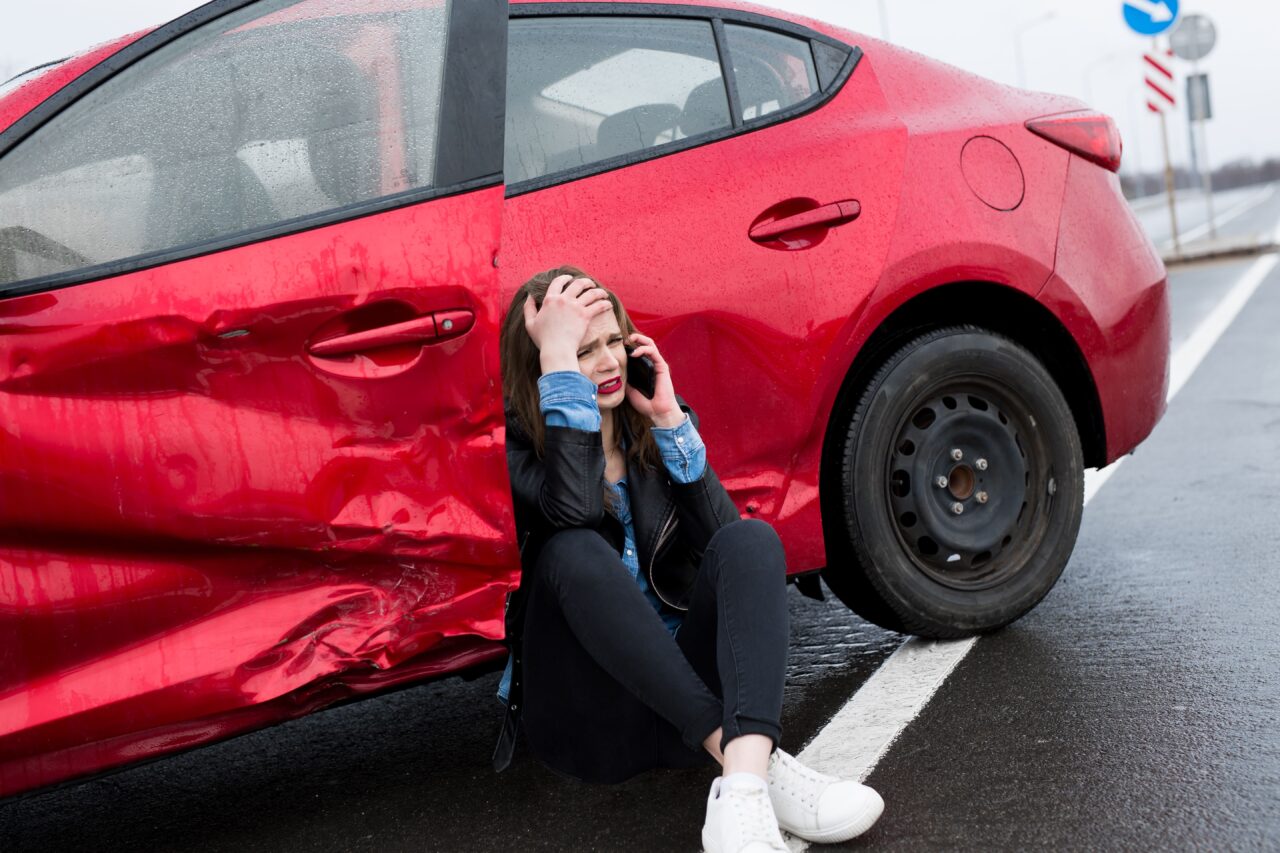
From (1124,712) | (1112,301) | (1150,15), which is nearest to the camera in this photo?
(1124,712)

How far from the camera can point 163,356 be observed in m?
2.34

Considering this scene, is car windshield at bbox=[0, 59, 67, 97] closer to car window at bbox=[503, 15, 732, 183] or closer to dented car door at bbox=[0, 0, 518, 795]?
dented car door at bbox=[0, 0, 518, 795]

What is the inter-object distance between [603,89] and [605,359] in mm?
662

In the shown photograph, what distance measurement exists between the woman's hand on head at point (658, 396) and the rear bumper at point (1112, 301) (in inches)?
44.7

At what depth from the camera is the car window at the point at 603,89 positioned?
9.55 feet

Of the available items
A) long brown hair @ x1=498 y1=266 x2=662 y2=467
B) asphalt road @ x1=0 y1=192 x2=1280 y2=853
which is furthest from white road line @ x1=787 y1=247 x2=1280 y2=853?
long brown hair @ x1=498 y1=266 x2=662 y2=467

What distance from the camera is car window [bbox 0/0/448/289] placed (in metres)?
2.36

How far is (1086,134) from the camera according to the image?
3.56m

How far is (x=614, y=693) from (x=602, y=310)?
696mm

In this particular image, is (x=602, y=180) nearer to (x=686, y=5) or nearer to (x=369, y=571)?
(x=686, y=5)

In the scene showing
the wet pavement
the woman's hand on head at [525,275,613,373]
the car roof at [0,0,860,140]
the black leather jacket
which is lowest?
the wet pavement

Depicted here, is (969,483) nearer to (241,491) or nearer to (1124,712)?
(1124,712)

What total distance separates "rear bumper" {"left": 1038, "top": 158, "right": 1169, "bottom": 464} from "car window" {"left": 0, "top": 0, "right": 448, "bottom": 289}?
1.61m

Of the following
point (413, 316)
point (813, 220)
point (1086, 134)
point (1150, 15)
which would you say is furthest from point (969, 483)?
point (1150, 15)
